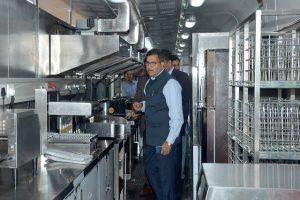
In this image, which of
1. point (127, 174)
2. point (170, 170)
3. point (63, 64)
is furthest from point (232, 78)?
point (127, 174)

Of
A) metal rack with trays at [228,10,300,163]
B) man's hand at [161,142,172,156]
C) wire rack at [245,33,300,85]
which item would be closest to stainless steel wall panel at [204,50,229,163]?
man's hand at [161,142,172,156]

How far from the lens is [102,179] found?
3.16 metres

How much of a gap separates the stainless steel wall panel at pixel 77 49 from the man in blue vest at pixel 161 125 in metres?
A: 0.58

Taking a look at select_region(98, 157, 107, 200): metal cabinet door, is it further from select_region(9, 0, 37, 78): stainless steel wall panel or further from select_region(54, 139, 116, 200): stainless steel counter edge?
select_region(9, 0, 37, 78): stainless steel wall panel

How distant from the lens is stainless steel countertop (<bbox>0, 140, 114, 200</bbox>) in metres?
1.96

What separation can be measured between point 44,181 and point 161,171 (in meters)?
1.56

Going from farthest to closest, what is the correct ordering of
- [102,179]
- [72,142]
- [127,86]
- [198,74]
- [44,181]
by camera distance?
[127,86] < [198,74] < [102,179] < [72,142] < [44,181]

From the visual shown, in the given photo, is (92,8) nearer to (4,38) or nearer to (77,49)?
(77,49)

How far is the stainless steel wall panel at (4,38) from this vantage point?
3.04 m

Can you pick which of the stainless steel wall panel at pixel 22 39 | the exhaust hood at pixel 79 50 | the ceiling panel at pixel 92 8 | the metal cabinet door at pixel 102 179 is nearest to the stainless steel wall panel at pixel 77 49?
the exhaust hood at pixel 79 50

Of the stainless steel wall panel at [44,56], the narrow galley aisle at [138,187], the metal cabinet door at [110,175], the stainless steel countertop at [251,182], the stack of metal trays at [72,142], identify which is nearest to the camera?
the stainless steel countertop at [251,182]

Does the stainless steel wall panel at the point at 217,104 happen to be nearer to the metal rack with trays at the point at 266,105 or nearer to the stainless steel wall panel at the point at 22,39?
the metal rack with trays at the point at 266,105

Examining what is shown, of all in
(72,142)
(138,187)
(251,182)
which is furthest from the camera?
(138,187)

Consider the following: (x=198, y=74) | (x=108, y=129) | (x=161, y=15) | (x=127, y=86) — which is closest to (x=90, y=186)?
(x=108, y=129)
